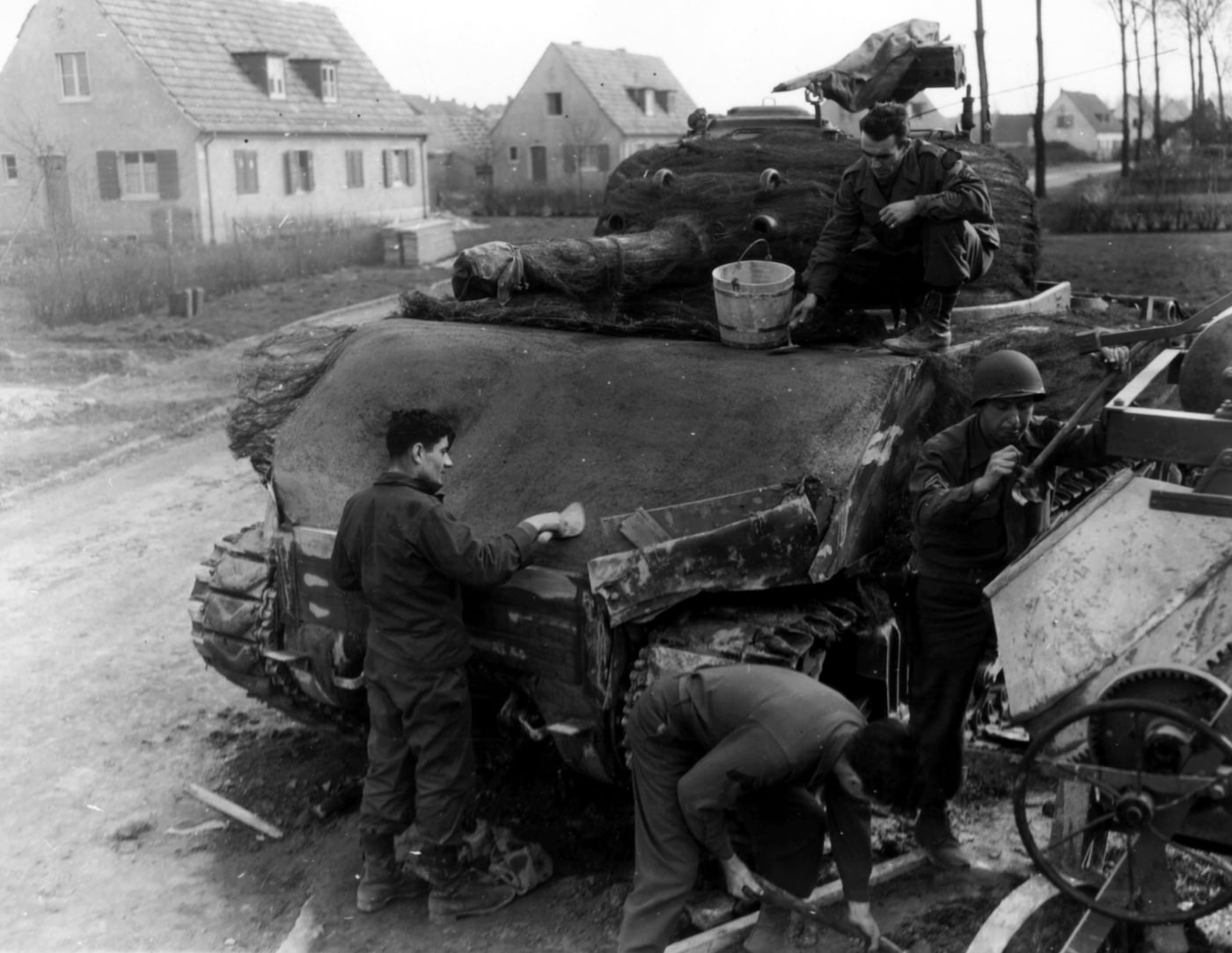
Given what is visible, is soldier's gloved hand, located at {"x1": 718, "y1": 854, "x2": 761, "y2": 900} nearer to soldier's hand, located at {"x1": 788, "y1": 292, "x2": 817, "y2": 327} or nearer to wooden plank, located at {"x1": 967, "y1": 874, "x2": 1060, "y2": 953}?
wooden plank, located at {"x1": 967, "y1": 874, "x2": 1060, "y2": 953}

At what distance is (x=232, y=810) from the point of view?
545 centimetres

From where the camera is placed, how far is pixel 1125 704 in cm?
331

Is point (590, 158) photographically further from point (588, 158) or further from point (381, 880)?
point (381, 880)

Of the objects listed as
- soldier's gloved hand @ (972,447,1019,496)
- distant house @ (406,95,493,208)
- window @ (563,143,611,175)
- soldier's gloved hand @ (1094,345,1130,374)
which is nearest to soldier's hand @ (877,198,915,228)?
soldier's gloved hand @ (1094,345,1130,374)

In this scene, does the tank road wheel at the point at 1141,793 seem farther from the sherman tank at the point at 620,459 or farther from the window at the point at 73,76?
the window at the point at 73,76

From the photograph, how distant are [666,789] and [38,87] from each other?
2199cm

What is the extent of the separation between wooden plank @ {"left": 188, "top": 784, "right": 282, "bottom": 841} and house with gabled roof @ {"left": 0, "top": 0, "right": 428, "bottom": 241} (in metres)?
16.9

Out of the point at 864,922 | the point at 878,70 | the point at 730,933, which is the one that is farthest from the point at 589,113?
the point at 864,922

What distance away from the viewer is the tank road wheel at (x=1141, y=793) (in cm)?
331

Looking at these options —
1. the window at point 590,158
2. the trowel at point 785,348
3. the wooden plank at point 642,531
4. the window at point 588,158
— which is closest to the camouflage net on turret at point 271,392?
the trowel at point 785,348

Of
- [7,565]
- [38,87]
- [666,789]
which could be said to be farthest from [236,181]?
[666,789]

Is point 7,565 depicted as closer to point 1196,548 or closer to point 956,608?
point 956,608

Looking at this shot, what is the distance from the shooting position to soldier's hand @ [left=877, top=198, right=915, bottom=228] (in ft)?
17.5

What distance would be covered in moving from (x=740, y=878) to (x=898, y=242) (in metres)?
2.71
